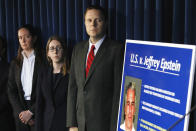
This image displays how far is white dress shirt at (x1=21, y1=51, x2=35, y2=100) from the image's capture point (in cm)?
311

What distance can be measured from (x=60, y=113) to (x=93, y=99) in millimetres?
616

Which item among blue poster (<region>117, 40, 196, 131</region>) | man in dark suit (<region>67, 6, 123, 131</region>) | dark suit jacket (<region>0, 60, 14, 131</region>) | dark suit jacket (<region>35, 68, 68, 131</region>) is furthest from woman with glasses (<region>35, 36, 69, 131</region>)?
blue poster (<region>117, 40, 196, 131</region>)

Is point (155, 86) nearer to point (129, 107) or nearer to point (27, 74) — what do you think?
point (129, 107)

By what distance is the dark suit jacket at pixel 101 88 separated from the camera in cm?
225

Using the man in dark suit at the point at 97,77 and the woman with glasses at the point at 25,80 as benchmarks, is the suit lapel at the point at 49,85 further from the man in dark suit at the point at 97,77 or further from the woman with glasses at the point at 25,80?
the man in dark suit at the point at 97,77

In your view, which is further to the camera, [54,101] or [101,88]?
[54,101]

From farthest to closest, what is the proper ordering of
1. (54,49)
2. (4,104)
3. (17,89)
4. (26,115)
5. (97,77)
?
(4,104) < (17,89) < (26,115) < (54,49) < (97,77)

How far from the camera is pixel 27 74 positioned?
313cm

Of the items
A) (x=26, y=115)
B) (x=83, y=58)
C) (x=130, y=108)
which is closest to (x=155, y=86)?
(x=130, y=108)

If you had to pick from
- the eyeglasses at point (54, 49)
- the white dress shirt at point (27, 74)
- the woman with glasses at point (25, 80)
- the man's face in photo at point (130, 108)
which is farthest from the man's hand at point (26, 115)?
the man's face in photo at point (130, 108)

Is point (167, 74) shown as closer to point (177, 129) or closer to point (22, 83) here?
point (177, 129)

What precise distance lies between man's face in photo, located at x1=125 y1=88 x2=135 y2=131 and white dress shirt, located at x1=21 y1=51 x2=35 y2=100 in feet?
4.64

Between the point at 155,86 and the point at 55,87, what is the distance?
1.27 m

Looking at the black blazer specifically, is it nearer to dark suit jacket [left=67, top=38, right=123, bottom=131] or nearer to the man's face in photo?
dark suit jacket [left=67, top=38, right=123, bottom=131]
